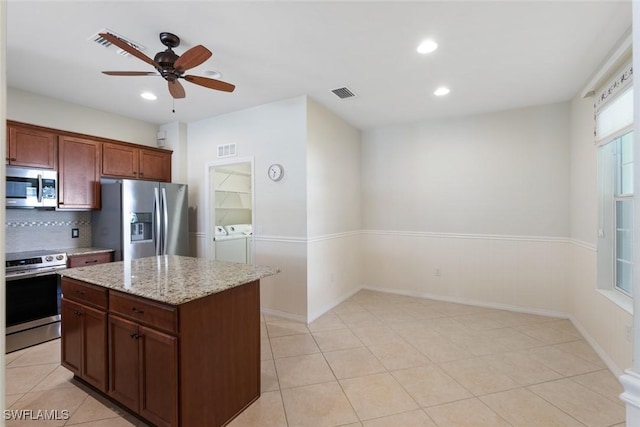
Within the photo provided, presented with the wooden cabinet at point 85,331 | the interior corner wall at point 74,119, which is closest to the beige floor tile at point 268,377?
the wooden cabinet at point 85,331

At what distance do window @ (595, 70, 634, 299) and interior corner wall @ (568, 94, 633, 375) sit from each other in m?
0.09

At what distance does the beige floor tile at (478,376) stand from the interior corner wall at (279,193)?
1714 mm

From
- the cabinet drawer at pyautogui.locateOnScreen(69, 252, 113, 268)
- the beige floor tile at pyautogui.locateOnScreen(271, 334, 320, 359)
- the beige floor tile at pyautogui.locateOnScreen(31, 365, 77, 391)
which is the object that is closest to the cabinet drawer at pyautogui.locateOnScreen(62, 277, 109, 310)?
the beige floor tile at pyautogui.locateOnScreen(31, 365, 77, 391)

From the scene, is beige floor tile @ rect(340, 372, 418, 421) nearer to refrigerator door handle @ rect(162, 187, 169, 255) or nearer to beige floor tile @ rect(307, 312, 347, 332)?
beige floor tile @ rect(307, 312, 347, 332)

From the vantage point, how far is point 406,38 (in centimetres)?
228

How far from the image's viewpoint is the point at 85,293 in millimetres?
2029

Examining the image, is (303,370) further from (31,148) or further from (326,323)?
(31,148)

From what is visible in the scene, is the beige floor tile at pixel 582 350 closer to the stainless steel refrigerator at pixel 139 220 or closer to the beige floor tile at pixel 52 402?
the beige floor tile at pixel 52 402

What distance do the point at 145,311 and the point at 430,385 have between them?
7.03 ft

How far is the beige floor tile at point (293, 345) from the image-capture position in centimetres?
273

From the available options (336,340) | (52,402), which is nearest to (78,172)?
(52,402)

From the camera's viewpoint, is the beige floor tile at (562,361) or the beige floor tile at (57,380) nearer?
the beige floor tile at (57,380)

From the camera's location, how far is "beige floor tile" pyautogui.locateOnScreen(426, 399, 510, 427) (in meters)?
1.82

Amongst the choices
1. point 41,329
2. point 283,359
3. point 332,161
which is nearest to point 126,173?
point 41,329
